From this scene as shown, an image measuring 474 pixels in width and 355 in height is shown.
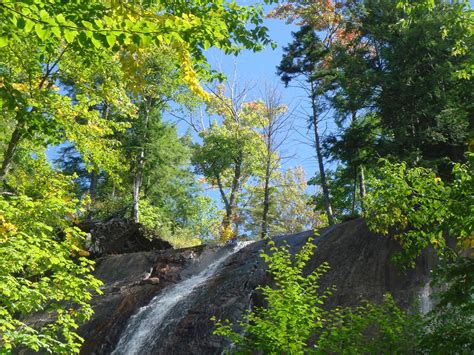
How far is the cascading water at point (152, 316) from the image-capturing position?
38.8ft

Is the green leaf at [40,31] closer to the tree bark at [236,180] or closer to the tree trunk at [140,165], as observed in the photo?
the tree trunk at [140,165]

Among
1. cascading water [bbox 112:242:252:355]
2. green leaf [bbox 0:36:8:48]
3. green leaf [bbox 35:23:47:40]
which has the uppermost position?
green leaf [bbox 0:36:8:48]

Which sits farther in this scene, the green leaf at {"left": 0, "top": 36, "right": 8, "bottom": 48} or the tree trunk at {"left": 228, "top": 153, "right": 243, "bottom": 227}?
the tree trunk at {"left": 228, "top": 153, "right": 243, "bottom": 227}

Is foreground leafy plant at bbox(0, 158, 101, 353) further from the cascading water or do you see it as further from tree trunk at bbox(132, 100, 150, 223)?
tree trunk at bbox(132, 100, 150, 223)

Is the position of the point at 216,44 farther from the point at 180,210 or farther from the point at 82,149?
the point at 180,210

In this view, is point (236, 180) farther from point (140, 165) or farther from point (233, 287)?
point (233, 287)

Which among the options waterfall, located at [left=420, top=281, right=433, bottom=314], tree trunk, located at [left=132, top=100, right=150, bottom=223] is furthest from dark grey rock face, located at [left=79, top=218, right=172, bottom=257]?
waterfall, located at [left=420, top=281, right=433, bottom=314]

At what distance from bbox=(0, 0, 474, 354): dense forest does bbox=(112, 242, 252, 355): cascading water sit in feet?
5.84

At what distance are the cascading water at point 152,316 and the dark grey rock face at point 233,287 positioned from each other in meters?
0.22

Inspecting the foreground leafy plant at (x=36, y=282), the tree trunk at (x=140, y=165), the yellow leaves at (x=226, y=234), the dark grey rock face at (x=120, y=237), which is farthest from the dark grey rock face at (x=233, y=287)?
the yellow leaves at (x=226, y=234)

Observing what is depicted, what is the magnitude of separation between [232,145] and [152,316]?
16.0 meters

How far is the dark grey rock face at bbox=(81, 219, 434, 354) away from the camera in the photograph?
392 inches

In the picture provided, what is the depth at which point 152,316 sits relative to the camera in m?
12.8

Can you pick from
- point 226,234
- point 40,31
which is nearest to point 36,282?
point 40,31
